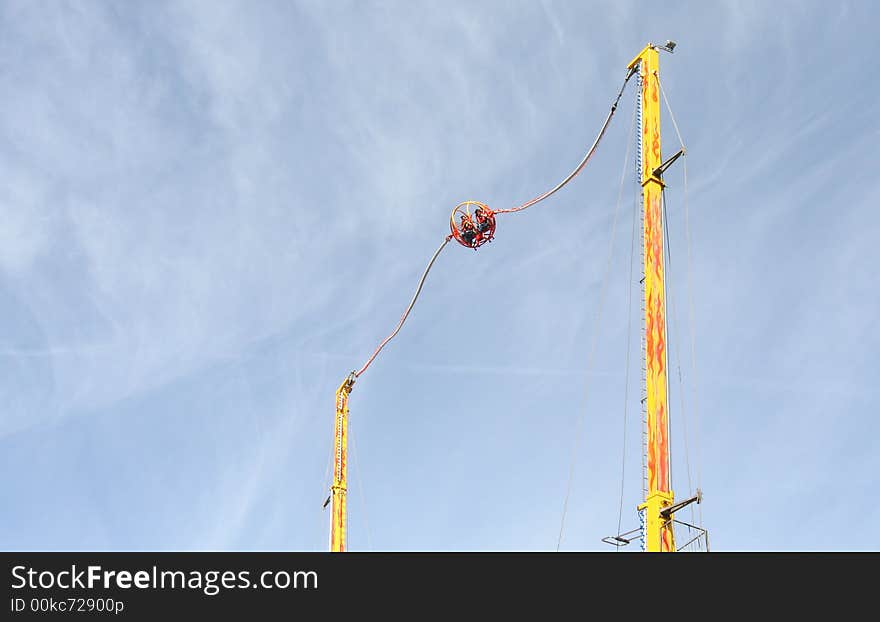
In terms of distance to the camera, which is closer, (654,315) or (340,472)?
(654,315)

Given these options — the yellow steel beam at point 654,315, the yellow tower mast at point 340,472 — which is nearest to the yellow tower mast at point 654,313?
the yellow steel beam at point 654,315

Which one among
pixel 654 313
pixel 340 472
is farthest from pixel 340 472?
pixel 654 313

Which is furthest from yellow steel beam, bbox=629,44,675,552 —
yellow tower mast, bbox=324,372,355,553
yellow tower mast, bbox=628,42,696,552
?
yellow tower mast, bbox=324,372,355,553

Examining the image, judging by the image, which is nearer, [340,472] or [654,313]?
[654,313]

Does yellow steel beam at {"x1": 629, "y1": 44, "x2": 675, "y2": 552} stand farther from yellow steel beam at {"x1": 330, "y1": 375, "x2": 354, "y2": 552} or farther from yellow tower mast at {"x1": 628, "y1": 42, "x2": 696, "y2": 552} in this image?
yellow steel beam at {"x1": 330, "y1": 375, "x2": 354, "y2": 552}

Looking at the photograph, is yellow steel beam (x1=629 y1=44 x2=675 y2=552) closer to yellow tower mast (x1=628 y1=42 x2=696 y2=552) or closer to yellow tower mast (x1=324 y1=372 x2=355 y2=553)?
yellow tower mast (x1=628 y1=42 x2=696 y2=552)

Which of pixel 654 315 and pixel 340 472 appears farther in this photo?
pixel 340 472

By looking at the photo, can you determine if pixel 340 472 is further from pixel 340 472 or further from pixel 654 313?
pixel 654 313

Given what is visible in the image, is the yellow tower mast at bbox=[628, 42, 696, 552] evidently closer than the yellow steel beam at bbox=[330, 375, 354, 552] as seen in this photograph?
Yes

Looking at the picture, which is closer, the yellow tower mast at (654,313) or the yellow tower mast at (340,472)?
the yellow tower mast at (654,313)

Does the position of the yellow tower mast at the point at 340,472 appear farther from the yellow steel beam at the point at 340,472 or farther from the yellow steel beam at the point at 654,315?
the yellow steel beam at the point at 654,315

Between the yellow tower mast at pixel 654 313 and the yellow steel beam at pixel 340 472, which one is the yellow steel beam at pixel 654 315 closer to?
the yellow tower mast at pixel 654 313
